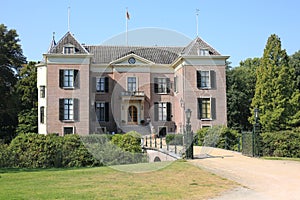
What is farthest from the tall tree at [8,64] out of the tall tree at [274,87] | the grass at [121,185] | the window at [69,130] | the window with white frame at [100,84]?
the tall tree at [274,87]

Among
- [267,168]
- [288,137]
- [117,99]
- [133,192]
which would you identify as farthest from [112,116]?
[133,192]

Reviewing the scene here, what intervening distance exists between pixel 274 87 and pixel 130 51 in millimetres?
14571

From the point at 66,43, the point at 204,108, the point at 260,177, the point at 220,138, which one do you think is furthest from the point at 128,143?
the point at 66,43

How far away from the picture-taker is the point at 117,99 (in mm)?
36062

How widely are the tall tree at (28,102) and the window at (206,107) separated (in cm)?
1898

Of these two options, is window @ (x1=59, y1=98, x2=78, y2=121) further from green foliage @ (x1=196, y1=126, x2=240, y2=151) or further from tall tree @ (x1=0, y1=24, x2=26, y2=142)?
green foliage @ (x1=196, y1=126, x2=240, y2=151)

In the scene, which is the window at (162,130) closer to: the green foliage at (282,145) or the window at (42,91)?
the window at (42,91)

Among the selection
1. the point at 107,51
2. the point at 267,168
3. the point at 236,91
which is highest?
the point at 107,51

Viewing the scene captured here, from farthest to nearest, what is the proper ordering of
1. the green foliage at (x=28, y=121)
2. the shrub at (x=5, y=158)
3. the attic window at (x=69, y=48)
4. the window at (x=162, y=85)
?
the green foliage at (x=28, y=121) → the window at (x=162, y=85) → the attic window at (x=69, y=48) → the shrub at (x=5, y=158)

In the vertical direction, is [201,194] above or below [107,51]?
below

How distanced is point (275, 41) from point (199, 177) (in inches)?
1131

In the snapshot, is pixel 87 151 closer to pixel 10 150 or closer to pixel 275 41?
pixel 10 150

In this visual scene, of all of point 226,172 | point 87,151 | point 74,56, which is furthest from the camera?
point 74,56

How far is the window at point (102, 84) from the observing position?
36.6 metres
